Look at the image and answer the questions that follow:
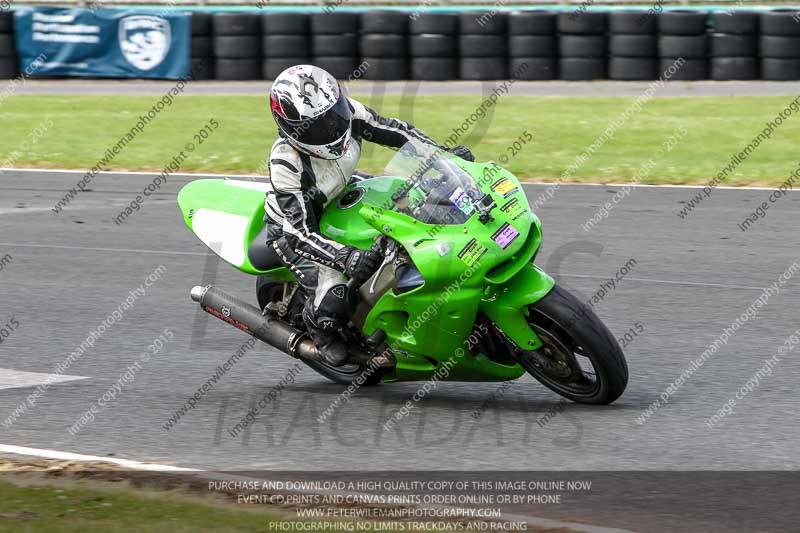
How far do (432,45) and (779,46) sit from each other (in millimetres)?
5602

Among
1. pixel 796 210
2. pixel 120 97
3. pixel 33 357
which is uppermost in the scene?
pixel 33 357

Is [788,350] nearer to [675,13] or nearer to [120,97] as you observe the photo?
[675,13]

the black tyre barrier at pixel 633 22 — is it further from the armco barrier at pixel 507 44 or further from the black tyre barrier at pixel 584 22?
the black tyre barrier at pixel 584 22

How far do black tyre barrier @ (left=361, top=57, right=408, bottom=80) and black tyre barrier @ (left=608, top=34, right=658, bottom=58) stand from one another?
3523 mm

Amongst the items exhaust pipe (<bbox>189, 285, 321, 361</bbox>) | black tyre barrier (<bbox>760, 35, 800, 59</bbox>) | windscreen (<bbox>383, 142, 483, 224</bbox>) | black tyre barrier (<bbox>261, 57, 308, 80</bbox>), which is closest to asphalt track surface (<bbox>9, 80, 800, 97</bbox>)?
black tyre barrier (<bbox>261, 57, 308, 80</bbox>)

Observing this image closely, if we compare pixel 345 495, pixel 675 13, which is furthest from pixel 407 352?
pixel 675 13

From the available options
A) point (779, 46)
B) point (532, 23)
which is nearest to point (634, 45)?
point (532, 23)

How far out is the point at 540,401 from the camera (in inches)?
258

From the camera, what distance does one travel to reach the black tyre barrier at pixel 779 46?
64.1ft

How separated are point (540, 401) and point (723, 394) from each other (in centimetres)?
96

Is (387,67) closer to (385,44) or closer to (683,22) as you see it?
(385,44)

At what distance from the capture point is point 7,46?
23656 millimetres

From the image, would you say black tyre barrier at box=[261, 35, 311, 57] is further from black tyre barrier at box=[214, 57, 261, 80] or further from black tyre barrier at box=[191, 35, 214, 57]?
black tyre barrier at box=[191, 35, 214, 57]

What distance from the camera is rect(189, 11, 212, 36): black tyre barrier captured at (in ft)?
72.6
